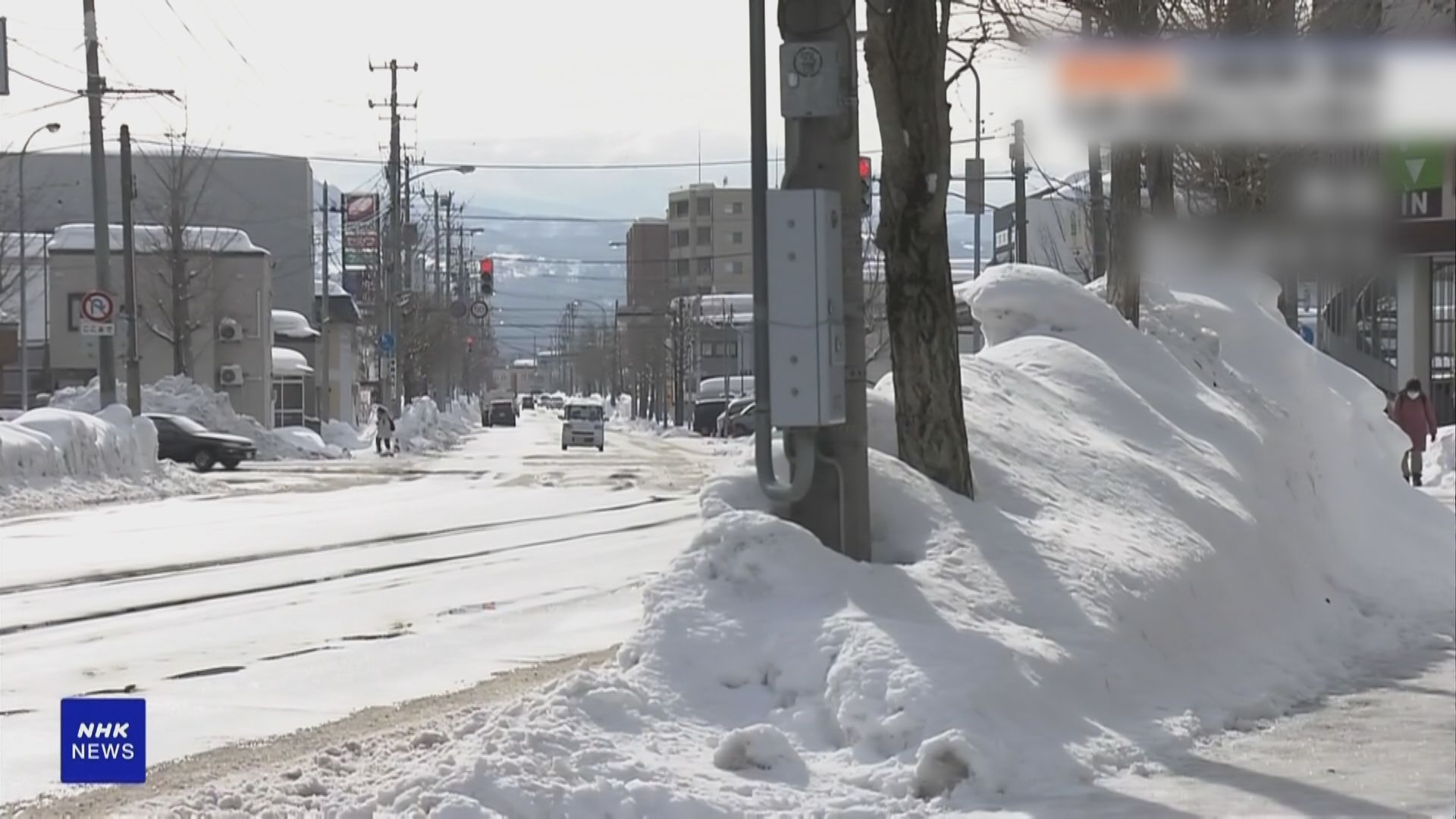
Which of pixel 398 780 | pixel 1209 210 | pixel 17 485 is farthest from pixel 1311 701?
pixel 17 485

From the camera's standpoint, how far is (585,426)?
55.4 m

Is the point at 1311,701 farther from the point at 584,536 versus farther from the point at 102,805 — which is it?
the point at 584,536

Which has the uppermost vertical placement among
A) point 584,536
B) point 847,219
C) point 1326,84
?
point 1326,84

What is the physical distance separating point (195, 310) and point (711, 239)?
7917 centimetres

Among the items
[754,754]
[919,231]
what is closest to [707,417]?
[919,231]

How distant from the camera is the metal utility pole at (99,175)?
31.6 meters

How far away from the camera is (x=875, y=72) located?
9.96 m

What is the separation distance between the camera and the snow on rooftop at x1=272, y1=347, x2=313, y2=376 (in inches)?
2484

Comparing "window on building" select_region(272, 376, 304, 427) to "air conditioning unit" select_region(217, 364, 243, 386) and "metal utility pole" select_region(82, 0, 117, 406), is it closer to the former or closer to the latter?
"air conditioning unit" select_region(217, 364, 243, 386)

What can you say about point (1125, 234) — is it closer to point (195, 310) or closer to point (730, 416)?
point (730, 416)

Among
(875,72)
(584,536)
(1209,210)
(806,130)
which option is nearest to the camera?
(806,130)

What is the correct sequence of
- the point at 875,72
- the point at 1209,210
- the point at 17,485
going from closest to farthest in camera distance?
1. the point at 875,72
2. the point at 1209,210
3. the point at 17,485

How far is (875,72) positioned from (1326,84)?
288 centimetres

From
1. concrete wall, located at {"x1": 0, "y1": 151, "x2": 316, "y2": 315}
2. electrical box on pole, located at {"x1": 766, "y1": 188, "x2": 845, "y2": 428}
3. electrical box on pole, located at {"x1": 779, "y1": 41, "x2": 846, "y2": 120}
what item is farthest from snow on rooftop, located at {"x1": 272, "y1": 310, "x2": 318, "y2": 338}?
electrical box on pole, located at {"x1": 766, "y1": 188, "x2": 845, "y2": 428}
